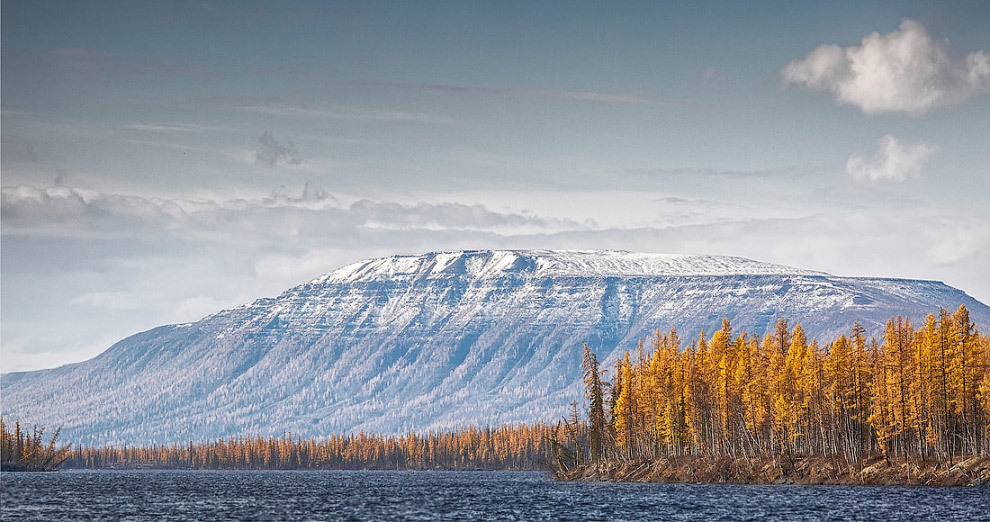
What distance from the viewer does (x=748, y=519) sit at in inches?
4065

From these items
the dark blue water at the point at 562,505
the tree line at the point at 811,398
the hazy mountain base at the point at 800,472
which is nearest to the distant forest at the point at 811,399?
the tree line at the point at 811,398

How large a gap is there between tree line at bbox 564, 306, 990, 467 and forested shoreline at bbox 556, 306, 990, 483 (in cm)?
20

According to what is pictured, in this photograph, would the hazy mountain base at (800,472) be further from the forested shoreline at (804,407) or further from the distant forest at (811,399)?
the distant forest at (811,399)

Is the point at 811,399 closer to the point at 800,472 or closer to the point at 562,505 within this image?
the point at 800,472

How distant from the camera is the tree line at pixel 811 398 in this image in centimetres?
14775

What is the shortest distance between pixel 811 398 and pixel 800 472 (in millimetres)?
10067

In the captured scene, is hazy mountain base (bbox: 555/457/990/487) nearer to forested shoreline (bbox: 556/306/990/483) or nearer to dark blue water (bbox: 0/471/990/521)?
forested shoreline (bbox: 556/306/990/483)

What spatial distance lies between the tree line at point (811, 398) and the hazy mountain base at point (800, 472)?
1861mm

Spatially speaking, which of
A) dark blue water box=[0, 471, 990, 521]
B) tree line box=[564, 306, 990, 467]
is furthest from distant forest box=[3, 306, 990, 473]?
dark blue water box=[0, 471, 990, 521]

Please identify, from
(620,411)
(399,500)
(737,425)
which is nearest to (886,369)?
(737,425)

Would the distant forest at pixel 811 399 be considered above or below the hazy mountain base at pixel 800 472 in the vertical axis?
above

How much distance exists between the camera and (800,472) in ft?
520

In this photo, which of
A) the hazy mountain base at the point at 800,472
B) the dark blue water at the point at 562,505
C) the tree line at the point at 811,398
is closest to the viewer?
the dark blue water at the point at 562,505

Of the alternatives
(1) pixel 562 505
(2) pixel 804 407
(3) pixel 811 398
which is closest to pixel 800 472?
(2) pixel 804 407
